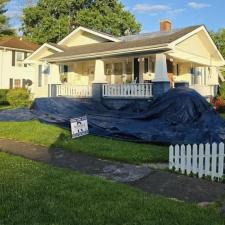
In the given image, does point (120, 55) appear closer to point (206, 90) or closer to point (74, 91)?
point (74, 91)

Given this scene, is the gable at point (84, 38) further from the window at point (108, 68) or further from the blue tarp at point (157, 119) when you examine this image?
the blue tarp at point (157, 119)

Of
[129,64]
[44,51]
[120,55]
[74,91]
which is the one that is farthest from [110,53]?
[44,51]

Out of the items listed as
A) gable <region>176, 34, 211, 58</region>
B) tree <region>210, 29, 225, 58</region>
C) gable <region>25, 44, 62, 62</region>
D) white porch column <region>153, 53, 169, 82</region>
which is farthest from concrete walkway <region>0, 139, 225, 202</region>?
tree <region>210, 29, 225, 58</region>

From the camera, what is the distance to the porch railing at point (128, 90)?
20609 mm

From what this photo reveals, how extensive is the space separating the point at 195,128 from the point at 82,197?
25.7 ft

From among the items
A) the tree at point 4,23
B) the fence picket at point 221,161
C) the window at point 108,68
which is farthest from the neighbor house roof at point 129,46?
the tree at point 4,23

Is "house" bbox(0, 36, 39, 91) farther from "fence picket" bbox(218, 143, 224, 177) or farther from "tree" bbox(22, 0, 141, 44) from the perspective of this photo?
"fence picket" bbox(218, 143, 224, 177)

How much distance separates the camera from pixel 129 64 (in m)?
26.3

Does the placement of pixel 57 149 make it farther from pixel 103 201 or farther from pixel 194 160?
pixel 103 201

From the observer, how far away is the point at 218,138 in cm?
1122

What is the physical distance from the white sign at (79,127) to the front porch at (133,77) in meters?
7.47

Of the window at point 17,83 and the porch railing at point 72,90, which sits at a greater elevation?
the window at point 17,83

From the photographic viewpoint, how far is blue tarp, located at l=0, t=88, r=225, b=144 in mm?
12192

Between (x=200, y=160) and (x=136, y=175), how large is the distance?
1431 millimetres
